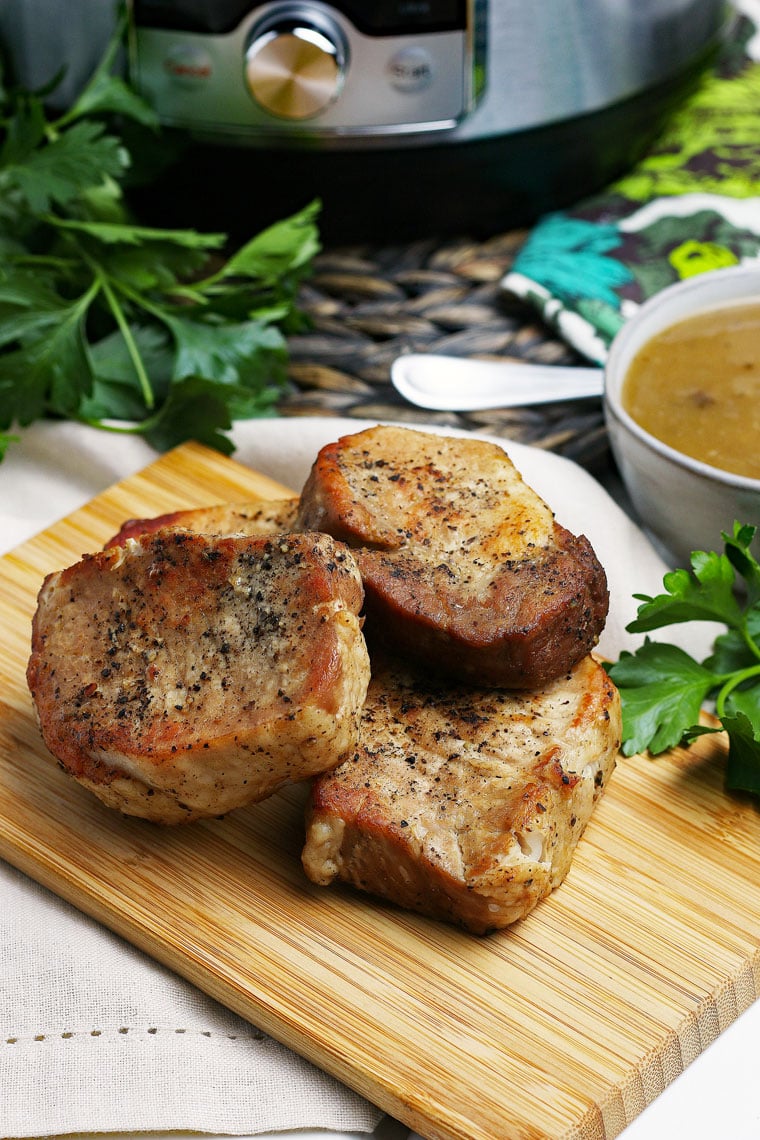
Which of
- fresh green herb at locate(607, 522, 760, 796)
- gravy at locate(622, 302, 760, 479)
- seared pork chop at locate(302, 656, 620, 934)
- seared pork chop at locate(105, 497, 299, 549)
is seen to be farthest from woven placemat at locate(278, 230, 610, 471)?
seared pork chop at locate(302, 656, 620, 934)

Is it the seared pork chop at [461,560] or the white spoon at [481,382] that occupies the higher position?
the seared pork chop at [461,560]

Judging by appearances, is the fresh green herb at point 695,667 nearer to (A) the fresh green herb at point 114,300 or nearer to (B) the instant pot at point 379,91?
(A) the fresh green herb at point 114,300

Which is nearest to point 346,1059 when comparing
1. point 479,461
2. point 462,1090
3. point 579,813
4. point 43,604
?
point 462,1090

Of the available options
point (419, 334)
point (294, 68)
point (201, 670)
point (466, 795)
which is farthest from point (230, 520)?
point (294, 68)

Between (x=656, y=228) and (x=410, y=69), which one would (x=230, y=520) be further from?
(x=656, y=228)

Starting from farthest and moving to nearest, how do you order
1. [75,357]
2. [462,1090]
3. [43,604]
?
1. [75,357]
2. [43,604]
3. [462,1090]

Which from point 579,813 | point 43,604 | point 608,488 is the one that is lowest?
point 608,488

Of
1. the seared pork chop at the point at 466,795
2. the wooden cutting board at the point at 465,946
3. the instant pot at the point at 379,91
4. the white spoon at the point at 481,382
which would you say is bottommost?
the wooden cutting board at the point at 465,946

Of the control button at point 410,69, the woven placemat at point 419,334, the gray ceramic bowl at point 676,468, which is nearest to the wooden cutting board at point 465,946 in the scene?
the gray ceramic bowl at point 676,468

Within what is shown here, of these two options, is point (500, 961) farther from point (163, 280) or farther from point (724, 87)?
point (724, 87)
